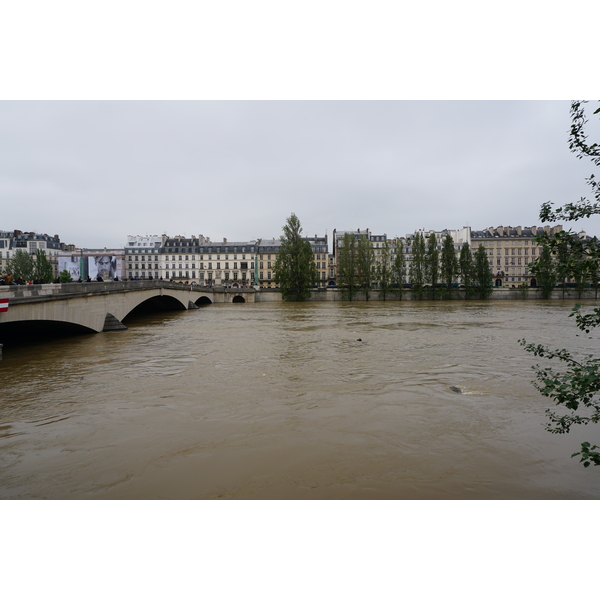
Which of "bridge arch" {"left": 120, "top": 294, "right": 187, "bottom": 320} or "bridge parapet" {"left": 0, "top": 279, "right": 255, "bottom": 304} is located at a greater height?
"bridge parapet" {"left": 0, "top": 279, "right": 255, "bottom": 304}

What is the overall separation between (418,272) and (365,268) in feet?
29.2

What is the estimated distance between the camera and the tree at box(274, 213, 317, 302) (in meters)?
66.1

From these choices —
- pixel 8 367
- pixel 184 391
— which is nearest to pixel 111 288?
pixel 8 367

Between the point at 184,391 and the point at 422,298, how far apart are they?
204 feet

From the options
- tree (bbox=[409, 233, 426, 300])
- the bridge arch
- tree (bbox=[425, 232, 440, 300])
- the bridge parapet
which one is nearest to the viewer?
the bridge parapet

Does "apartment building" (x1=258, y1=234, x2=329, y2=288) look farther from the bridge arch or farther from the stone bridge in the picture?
the stone bridge

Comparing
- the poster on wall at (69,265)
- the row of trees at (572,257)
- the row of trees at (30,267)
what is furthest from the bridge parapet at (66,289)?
the poster on wall at (69,265)

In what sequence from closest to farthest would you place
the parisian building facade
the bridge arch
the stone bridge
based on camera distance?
the stone bridge < the bridge arch < the parisian building facade

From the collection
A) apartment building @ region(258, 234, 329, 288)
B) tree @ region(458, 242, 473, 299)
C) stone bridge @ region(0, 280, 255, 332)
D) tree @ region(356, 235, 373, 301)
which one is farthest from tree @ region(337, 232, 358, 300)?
stone bridge @ region(0, 280, 255, 332)

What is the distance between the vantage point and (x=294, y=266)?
66250 mm

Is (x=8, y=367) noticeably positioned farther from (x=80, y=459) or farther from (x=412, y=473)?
(x=412, y=473)

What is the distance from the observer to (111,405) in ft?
35.6

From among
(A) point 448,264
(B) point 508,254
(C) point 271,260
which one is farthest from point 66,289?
(B) point 508,254

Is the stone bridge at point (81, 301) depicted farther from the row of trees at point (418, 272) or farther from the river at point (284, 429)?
the row of trees at point (418, 272)
